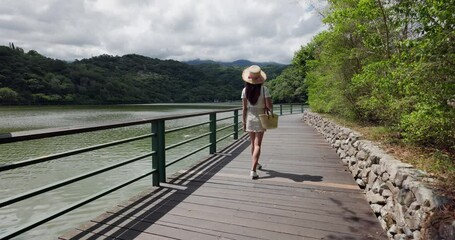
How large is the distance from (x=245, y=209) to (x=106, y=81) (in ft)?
276

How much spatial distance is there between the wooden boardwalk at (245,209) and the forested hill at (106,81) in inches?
2670

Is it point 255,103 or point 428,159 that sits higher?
point 255,103

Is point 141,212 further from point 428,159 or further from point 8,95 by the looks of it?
point 8,95

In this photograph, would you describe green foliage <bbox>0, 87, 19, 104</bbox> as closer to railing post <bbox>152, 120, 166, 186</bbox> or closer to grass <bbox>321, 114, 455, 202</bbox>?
railing post <bbox>152, 120, 166, 186</bbox>

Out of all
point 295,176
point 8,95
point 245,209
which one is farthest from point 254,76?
point 8,95

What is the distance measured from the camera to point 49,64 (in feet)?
248

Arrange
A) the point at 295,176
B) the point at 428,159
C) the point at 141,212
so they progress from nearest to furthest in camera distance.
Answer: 1. the point at 428,159
2. the point at 141,212
3. the point at 295,176

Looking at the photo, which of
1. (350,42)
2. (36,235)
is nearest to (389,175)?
(36,235)

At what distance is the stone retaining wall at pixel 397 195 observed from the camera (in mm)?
1849

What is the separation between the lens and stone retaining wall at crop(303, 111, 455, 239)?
6.06 ft

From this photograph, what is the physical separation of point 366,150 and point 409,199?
1.60 m

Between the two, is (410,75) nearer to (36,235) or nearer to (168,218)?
(168,218)

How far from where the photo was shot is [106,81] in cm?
7938

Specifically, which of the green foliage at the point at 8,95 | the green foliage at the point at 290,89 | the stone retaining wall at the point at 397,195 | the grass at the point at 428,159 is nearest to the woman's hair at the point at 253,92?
the stone retaining wall at the point at 397,195
